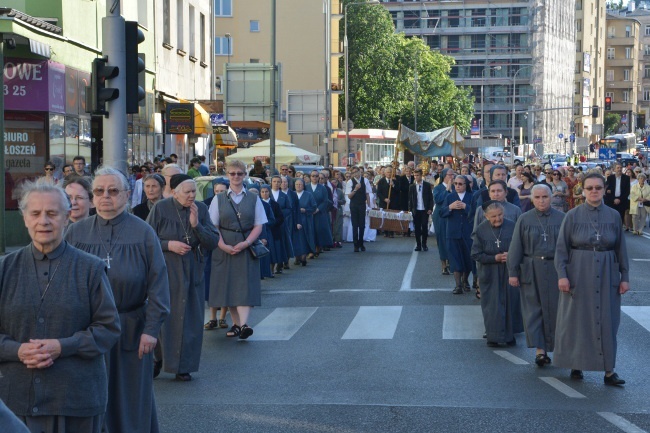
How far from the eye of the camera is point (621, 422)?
334 inches

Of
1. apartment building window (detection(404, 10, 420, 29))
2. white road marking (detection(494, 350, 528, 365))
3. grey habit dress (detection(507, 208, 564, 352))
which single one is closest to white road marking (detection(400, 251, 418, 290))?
white road marking (detection(494, 350, 528, 365))

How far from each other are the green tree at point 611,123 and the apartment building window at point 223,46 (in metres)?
101

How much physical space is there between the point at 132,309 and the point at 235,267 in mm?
5683

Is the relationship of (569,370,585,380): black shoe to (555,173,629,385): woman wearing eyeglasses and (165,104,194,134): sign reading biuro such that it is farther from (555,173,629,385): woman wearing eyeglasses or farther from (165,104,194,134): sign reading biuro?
(165,104,194,134): sign reading biuro

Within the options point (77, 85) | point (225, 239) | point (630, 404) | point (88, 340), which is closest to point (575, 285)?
point (630, 404)

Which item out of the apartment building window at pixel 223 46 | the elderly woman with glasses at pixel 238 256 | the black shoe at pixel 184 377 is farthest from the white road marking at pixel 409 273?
the apartment building window at pixel 223 46

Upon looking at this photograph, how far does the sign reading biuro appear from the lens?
31.9 m

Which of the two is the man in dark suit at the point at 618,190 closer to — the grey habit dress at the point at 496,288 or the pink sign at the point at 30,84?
the pink sign at the point at 30,84

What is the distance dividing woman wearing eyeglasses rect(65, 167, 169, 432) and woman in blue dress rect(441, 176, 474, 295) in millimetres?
10696

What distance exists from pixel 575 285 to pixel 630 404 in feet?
4.60

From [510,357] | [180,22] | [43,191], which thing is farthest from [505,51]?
[43,191]

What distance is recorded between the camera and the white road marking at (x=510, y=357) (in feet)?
37.4

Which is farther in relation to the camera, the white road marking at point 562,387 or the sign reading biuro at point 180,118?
the sign reading biuro at point 180,118

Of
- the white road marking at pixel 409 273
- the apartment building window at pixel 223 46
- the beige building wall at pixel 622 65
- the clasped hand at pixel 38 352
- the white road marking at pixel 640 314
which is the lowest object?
the white road marking at pixel 409 273
